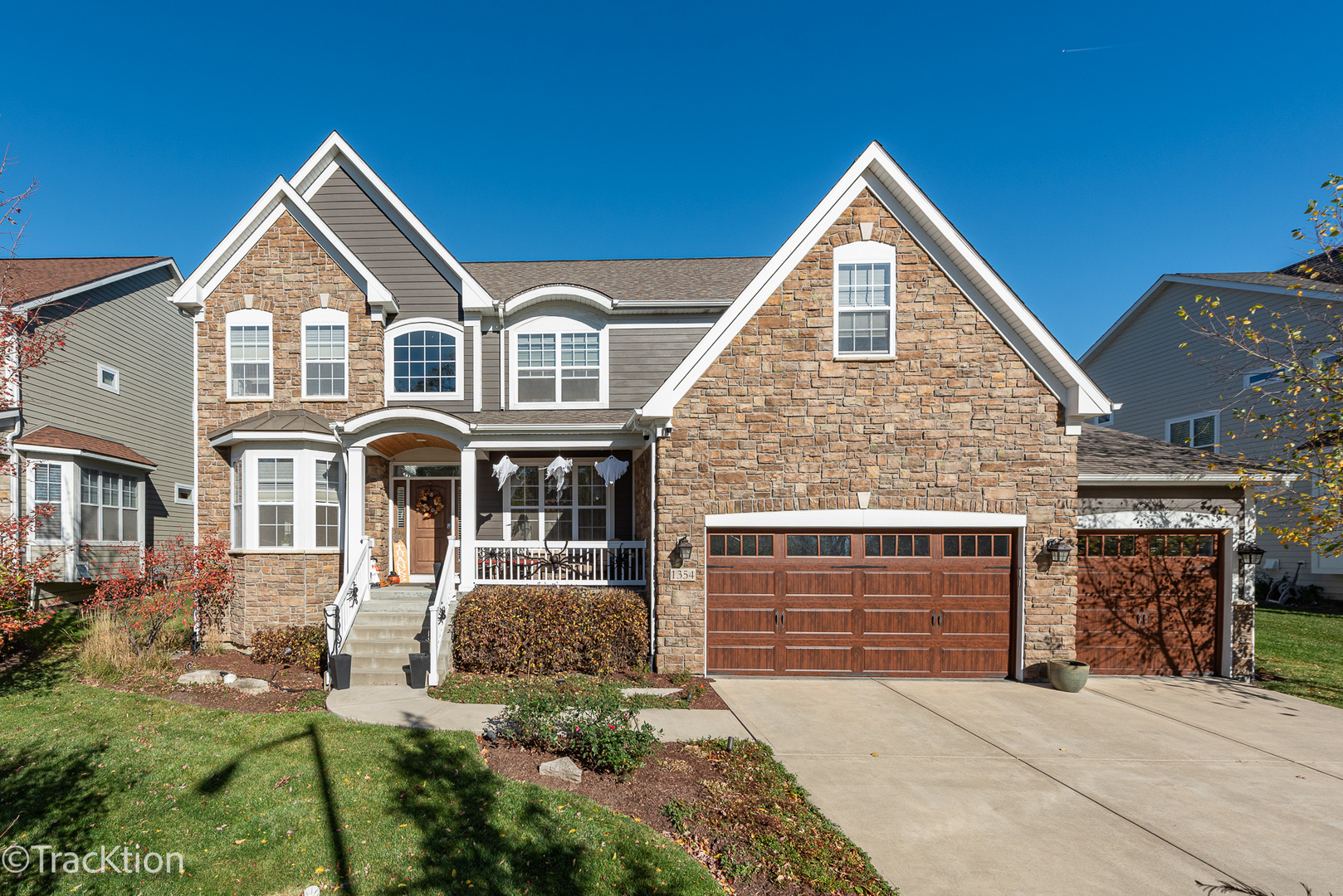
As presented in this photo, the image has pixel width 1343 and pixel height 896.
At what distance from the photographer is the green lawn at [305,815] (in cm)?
470

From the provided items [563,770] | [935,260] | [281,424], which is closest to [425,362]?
[281,424]

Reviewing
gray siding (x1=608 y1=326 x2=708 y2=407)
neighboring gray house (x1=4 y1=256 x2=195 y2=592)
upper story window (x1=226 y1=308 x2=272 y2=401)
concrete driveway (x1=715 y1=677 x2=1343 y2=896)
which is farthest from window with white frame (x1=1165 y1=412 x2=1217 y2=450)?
neighboring gray house (x1=4 y1=256 x2=195 y2=592)

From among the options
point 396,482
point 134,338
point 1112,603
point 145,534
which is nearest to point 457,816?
point 396,482

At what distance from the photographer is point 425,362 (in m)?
13.5

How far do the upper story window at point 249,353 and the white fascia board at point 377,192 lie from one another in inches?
120

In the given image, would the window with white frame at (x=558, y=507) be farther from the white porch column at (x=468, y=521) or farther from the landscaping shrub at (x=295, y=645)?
the landscaping shrub at (x=295, y=645)

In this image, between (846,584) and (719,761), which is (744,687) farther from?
(719,761)

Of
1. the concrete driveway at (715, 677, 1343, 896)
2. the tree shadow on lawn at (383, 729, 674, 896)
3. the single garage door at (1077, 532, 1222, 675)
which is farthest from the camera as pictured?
the single garage door at (1077, 532, 1222, 675)

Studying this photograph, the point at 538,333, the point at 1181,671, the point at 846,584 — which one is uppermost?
the point at 538,333

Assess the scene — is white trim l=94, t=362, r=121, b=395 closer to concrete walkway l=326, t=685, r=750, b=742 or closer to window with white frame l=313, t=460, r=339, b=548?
window with white frame l=313, t=460, r=339, b=548

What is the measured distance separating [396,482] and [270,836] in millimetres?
8995

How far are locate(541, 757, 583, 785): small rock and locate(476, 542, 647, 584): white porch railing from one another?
5.25 metres

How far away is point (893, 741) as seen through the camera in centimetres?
771

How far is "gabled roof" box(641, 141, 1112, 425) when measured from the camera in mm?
10312
